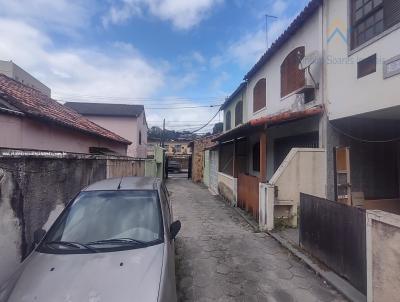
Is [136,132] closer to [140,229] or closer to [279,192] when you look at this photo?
[279,192]

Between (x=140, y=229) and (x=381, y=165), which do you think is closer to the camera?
(x=140, y=229)

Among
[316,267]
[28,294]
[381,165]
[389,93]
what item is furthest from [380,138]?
[28,294]

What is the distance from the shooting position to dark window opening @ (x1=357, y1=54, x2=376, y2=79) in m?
6.07

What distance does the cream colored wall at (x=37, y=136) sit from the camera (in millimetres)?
6117

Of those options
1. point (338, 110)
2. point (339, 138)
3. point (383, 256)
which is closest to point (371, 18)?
point (338, 110)

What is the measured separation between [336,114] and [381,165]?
8.08 ft

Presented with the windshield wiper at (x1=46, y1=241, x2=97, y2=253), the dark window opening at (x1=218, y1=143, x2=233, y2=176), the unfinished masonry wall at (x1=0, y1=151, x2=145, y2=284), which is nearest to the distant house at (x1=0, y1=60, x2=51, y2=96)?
the dark window opening at (x1=218, y1=143, x2=233, y2=176)

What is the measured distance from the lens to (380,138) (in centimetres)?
828

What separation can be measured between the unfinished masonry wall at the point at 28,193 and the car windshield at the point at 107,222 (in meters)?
0.90

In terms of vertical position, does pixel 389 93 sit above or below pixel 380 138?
above

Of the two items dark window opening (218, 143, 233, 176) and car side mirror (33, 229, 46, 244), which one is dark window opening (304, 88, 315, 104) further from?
car side mirror (33, 229, 46, 244)

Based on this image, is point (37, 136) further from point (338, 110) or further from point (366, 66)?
point (366, 66)

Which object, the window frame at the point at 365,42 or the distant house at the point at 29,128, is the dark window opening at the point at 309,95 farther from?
the distant house at the point at 29,128

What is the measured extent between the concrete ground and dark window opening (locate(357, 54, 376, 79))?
13.9ft
